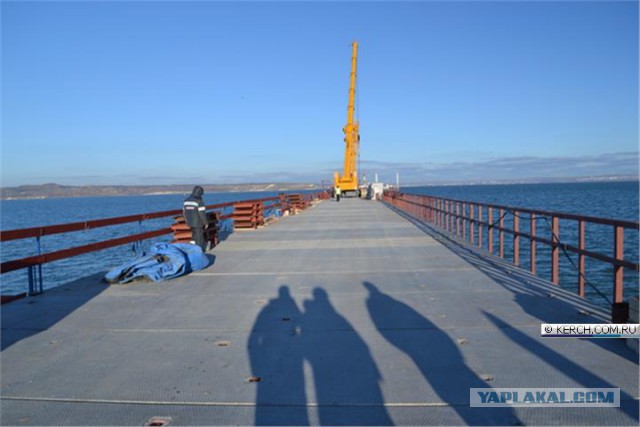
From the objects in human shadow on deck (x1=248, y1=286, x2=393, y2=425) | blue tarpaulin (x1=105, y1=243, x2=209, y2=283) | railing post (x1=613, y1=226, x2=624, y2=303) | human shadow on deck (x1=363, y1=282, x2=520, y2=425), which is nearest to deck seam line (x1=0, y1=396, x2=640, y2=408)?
human shadow on deck (x1=248, y1=286, x2=393, y2=425)

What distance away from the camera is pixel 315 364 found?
17.2ft

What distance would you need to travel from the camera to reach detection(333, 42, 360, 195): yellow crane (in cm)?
5694

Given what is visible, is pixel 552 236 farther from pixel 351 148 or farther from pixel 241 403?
pixel 351 148

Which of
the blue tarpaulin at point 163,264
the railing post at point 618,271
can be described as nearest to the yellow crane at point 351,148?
the blue tarpaulin at point 163,264

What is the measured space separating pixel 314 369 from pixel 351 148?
190 ft

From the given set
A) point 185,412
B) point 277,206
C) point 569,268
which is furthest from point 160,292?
point 277,206

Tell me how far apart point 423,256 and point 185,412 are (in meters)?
8.66

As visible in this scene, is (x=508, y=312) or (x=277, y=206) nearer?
(x=508, y=312)

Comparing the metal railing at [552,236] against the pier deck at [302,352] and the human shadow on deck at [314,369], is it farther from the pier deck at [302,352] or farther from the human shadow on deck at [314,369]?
the human shadow on deck at [314,369]

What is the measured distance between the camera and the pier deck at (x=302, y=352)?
4.25 meters

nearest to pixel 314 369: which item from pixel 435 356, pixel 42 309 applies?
pixel 435 356

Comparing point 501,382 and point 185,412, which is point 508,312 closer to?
point 501,382

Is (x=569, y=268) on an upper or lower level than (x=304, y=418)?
lower

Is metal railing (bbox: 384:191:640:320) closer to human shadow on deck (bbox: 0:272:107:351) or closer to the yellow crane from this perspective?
human shadow on deck (bbox: 0:272:107:351)
